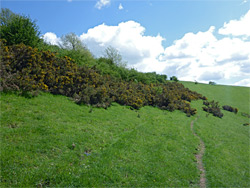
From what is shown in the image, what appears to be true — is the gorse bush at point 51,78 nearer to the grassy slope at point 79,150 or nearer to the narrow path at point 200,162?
the grassy slope at point 79,150

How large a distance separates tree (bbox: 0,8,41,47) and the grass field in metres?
5.90

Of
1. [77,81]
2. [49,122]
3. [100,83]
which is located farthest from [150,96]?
[49,122]

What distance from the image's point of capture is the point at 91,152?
292 inches

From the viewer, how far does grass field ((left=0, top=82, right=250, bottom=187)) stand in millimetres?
5602

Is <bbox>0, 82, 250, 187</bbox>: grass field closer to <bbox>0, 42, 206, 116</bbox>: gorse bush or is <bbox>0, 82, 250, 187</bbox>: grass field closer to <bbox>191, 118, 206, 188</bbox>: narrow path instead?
<bbox>191, 118, 206, 188</bbox>: narrow path

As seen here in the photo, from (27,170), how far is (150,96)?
17.8 metres

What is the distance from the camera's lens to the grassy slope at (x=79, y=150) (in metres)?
5.55

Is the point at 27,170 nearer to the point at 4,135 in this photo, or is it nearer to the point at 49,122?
the point at 4,135

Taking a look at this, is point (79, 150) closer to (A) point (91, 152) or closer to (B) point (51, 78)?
(A) point (91, 152)

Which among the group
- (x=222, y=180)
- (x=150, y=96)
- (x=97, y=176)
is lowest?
(x=222, y=180)

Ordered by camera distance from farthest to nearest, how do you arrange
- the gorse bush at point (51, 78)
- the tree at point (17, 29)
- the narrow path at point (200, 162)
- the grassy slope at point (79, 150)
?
1. the tree at point (17, 29)
2. the gorse bush at point (51, 78)
3. the narrow path at point (200, 162)
4. the grassy slope at point (79, 150)

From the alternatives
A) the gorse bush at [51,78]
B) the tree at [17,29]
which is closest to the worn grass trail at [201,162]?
the gorse bush at [51,78]

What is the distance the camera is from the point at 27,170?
5281 millimetres

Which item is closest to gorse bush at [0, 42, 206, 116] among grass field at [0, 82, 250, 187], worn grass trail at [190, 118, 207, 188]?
grass field at [0, 82, 250, 187]
